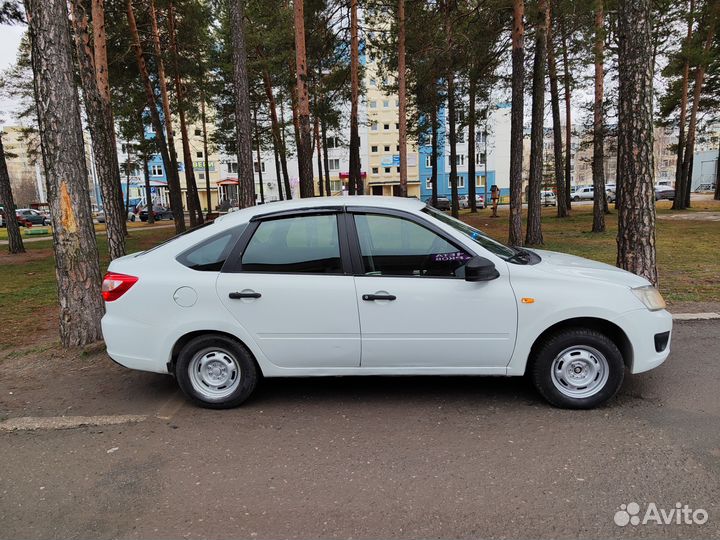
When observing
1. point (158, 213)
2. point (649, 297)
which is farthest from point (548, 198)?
point (649, 297)

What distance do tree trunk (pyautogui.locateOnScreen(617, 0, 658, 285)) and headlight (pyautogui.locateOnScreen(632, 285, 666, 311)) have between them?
2464 millimetres

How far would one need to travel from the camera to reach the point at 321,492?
2.96 metres

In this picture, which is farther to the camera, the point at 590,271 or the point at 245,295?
the point at 590,271

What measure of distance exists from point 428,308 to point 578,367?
50.9 inches

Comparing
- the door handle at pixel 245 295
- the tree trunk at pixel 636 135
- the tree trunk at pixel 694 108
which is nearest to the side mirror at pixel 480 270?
the door handle at pixel 245 295

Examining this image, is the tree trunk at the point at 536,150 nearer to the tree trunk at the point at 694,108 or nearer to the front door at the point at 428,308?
the front door at the point at 428,308

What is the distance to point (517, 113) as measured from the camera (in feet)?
41.1

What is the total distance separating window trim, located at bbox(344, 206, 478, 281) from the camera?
3.87 meters

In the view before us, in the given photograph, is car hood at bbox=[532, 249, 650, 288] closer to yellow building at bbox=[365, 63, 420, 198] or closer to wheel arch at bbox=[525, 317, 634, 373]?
wheel arch at bbox=[525, 317, 634, 373]

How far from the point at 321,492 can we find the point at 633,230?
5.24 metres

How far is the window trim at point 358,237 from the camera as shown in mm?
3872

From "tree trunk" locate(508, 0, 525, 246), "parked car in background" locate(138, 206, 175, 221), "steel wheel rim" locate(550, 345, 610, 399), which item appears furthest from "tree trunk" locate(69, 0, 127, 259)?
"parked car in background" locate(138, 206, 175, 221)

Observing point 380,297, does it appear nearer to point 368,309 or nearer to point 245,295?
point 368,309

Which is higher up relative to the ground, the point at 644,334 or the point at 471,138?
the point at 471,138
